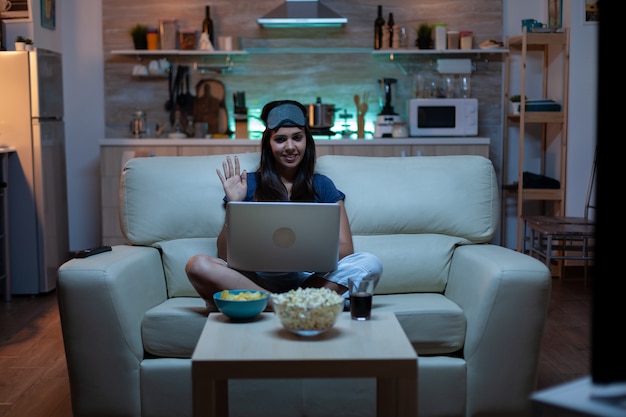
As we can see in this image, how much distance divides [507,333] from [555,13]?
12.3ft

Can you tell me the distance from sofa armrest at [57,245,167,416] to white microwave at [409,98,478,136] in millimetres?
3679

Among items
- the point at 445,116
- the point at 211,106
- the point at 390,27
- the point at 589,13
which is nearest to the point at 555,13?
the point at 589,13

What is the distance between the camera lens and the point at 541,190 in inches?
219

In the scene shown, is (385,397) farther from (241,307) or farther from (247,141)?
(247,141)

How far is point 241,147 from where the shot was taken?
18.9ft

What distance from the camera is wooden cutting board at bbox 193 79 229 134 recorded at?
20.4ft

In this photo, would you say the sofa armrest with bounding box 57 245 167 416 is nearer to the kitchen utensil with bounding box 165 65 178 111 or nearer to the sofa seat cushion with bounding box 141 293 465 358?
the sofa seat cushion with bounding box 141 293 465 358

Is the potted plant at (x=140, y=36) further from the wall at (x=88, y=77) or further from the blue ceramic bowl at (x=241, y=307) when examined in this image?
the blue ceramic bowl at (x=241, y=307)

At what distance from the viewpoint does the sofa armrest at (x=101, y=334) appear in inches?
96.9

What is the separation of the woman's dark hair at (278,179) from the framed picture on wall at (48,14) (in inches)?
125

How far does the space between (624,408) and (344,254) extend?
6.64 ft

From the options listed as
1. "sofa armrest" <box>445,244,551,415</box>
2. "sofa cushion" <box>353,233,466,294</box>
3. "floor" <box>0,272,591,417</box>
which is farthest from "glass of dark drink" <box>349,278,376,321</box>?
"floor" <box>0,272,591,417</box>

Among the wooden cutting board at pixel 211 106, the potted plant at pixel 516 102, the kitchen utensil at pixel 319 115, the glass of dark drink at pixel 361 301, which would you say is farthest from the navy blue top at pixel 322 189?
the wooden cutting board at pixel 211 106

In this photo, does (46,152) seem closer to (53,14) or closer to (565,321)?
(53,14)
